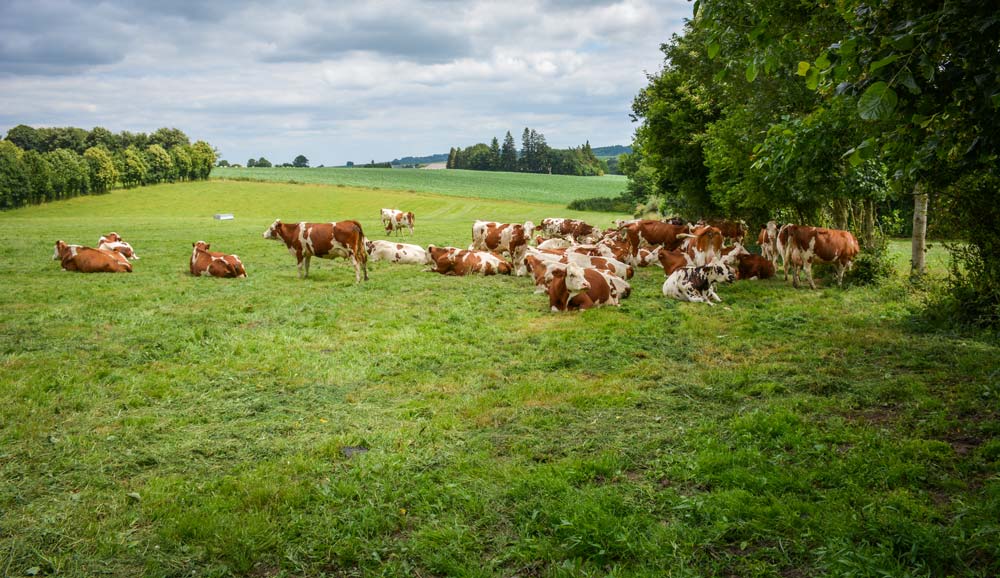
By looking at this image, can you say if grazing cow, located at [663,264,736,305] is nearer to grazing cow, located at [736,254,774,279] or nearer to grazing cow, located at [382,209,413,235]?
grazing cow, located at [736,254,774,279]

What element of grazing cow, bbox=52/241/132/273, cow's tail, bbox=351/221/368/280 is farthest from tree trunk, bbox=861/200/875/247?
grazing cow, bbox=52/241/132/273

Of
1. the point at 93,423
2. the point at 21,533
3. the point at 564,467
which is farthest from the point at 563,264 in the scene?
the point at 21,533

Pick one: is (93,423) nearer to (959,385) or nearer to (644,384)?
(644,384)

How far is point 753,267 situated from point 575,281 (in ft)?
21.2

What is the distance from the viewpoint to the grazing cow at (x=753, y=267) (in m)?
15.7

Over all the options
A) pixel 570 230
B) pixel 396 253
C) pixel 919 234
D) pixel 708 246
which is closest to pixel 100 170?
pixel 396 253

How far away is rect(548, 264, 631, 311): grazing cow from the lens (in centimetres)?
1209

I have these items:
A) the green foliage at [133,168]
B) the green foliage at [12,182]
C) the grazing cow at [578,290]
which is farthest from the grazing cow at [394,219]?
the green foliage at [133,168]

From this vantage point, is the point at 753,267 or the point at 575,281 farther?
the point at 753,267

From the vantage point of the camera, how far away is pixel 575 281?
1205 centimetres

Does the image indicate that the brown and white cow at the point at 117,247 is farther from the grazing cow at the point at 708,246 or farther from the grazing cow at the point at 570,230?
the grazing cow at the point at 708,246

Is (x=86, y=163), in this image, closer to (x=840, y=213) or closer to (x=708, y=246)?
(x=708, y=246)

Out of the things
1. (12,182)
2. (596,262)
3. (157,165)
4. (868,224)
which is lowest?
(596,262)

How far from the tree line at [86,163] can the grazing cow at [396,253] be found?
185ft
